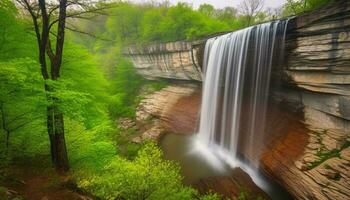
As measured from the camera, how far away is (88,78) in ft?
42.9

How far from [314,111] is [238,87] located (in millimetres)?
4433

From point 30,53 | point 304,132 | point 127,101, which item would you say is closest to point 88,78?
point 30,53

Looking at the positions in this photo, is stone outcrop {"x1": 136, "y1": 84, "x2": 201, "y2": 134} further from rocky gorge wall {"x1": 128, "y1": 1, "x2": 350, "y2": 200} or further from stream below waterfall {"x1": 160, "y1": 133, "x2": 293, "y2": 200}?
rocky gorge wall {"x1": 128, "y1": 1, "x2": 350, "y2": 200}

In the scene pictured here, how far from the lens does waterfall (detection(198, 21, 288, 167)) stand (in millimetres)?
12789

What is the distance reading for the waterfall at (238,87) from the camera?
42.0ft

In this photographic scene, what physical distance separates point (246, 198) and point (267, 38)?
7.97m

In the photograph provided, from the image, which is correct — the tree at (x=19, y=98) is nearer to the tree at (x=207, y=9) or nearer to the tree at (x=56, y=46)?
the tree at (x=56, y=46)

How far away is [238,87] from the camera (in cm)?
1470

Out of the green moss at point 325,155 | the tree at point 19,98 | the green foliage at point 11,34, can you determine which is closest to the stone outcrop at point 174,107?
the green moss at point 325,155

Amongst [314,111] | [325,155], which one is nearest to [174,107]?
[314,111]

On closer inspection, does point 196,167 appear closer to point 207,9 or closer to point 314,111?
point 314,111

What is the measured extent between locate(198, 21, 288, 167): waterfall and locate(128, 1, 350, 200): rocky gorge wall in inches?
27.8

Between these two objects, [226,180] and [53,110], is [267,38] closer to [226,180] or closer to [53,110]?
[226,180]

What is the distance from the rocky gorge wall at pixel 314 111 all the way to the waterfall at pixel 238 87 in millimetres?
705
